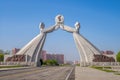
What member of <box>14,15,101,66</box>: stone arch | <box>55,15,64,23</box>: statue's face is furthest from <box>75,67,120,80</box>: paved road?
<box>55,15,64,23</box>: statue's face

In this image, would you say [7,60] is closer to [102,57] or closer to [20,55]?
[20,55]

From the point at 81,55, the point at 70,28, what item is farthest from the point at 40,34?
the point at 81,55

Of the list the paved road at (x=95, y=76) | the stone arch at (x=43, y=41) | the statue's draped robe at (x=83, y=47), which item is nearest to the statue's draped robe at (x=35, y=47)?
the stone arch at (x=43, y=41)

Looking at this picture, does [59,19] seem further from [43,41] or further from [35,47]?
[35,47]

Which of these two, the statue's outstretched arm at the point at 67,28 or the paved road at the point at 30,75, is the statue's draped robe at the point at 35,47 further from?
the paved road at the point at 30,75

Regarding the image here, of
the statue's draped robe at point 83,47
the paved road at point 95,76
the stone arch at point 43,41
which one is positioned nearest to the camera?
the paved road at point 95,76

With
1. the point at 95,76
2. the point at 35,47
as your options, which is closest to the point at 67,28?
the point at 35,47

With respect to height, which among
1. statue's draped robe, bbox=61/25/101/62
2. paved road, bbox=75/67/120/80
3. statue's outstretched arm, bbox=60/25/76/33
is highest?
statue's outstretched arm, bbox=60/25/76/33

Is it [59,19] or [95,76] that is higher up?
[59,19]

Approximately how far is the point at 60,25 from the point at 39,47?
956cm

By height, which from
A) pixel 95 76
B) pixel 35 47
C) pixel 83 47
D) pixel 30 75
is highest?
pixel 35 47

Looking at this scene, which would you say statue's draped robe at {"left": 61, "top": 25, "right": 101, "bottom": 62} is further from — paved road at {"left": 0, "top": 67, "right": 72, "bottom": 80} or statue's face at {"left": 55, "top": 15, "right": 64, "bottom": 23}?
paved road at {"left": 0, "top": 67, "right": 72, "bottom": 80}

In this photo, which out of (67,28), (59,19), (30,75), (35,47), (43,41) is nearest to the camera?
(30,75)

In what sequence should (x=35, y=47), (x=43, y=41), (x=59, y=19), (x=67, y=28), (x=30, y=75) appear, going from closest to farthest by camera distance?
(x=30, y=75) < (x=35, y=47) < (x=43, y=41) < (x=67, y=28) < (x=59, y=19)
